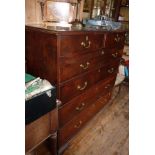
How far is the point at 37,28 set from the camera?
1.10m

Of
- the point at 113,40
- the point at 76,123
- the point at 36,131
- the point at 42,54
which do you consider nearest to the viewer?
the point at 36,131

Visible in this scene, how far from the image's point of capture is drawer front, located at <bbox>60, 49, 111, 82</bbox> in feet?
3.79

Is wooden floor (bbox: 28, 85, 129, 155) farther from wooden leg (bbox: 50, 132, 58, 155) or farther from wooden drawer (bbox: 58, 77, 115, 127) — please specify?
wooden drawer (bbox: 58, 77, 115, 127)

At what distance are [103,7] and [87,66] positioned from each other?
46.5 inches

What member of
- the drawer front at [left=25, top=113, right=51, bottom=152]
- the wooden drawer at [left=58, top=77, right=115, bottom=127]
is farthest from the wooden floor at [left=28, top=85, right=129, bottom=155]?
the drawer front at [left=25, top=113, right=51, bottom=152]

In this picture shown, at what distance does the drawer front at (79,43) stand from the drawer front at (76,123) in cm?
64

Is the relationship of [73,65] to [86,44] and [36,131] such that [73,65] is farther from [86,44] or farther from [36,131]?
[36,131]

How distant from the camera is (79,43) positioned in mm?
1212

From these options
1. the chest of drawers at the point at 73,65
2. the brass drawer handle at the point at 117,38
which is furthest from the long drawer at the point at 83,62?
the brass drawer handle at the point at 117,38

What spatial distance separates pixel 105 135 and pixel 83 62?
2.94 ft

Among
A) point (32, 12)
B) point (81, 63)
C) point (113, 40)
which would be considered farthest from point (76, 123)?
point (32, 12)
